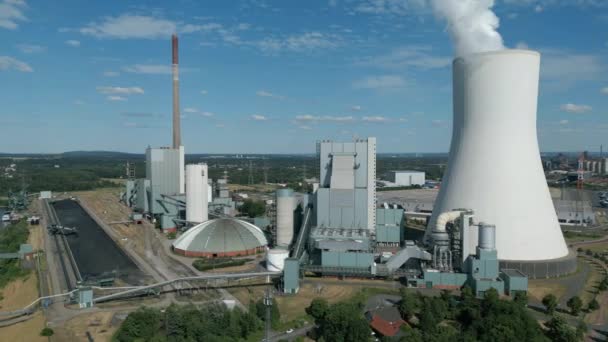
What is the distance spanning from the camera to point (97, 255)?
33188 millimetres

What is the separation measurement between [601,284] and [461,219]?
793 cm

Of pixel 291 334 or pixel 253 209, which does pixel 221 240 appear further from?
pixel 253 209

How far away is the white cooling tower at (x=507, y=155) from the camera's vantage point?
24.6 meters

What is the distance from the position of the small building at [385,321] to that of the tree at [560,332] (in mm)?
5593

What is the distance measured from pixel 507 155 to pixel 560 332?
10486mm

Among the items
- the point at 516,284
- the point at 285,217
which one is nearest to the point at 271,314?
the point at 516,284

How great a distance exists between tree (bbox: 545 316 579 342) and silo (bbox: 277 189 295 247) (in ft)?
62.7

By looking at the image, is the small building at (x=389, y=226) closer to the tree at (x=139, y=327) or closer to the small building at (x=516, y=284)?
the small building at (x=516, y=284)

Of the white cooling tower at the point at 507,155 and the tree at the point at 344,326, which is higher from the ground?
the white cooling tower at the point at 507,155

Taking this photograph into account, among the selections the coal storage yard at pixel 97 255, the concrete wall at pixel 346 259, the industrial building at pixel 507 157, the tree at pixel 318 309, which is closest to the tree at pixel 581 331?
the industrial building at pixel 507 157

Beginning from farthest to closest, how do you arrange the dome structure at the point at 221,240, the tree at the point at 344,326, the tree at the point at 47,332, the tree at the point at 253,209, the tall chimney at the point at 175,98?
the tall chimney at the point at 175,98
the tree at the point at 253,209
the dome structure at the point at 221,240
the tree at the point at 47,332
the tree at the point at 344,326

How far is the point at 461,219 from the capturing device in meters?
25.2

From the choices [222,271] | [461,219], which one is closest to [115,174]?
[222,271]

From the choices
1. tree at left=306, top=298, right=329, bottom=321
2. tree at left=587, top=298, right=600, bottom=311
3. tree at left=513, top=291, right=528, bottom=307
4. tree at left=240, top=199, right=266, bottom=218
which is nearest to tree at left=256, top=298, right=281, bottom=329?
tree at left=306, top=298, right=329, bottom=321
